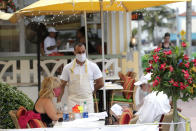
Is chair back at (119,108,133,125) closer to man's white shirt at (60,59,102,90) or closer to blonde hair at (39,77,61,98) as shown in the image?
blonde hair at (39,77,61,98)

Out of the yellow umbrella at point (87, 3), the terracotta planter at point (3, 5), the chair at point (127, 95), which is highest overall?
the terracotta planter at point (3, 5)

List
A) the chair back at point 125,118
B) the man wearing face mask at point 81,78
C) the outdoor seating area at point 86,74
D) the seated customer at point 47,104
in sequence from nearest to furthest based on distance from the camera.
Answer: the outdoor seating area at point 86,74 < the chair back at point 125,118 < the seated customer at point 47,104 < the man wearing face mask at point 81,78

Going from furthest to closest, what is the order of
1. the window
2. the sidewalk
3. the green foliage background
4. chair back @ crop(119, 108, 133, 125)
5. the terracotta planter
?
1. the window
2. the terracotta planter
3. the sidewalk
4. the green foliage background
5. chair back @ crop(119, 108, 133, 125)

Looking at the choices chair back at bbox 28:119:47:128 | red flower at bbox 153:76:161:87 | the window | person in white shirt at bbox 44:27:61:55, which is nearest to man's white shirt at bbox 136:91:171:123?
red flower at bbox 153:76:161:87

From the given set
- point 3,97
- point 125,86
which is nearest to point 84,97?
point 3,97

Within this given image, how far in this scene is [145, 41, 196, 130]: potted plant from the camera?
488cm

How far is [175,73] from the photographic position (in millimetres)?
4898

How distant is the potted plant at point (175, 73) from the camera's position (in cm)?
488

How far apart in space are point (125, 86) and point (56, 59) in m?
2.09

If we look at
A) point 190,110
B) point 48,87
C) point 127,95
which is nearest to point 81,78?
point 48,87

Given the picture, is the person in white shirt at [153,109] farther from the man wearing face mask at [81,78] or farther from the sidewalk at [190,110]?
the sidewalk at [190,110]

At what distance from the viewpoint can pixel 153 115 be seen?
18.9 feet

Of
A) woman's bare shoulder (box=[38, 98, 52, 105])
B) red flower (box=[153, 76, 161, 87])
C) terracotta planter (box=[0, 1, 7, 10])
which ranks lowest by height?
woman's bare shoulder (box=[38, 98, 52, 105])

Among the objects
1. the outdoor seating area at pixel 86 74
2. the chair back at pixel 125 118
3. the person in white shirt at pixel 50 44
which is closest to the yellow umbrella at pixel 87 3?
the outdoor seating area at pixel 86 74
